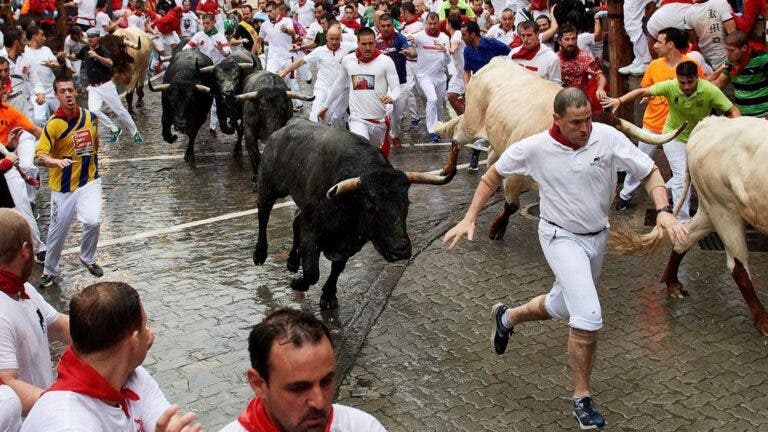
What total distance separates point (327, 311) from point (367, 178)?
126cm

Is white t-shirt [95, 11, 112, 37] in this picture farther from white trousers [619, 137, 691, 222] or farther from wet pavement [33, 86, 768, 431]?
white trousers [619, 137, 691, 222]

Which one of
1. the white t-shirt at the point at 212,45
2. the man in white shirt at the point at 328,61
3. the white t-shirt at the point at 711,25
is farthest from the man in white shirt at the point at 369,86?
the white t-shirt at the point at 212,45

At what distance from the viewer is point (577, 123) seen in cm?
636

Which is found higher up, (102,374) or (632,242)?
(102,374)

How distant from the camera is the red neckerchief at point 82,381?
3.47 m

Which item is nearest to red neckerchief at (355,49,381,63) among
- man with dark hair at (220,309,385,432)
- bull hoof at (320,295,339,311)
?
bull hoof at (320,295,339,311)

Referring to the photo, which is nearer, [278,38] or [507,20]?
[507,20]

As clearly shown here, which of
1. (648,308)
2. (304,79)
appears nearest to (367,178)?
(648,308)

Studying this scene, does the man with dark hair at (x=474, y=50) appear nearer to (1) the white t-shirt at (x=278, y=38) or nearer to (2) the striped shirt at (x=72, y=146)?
(1) the white t-shirt at (x=278, y=38)

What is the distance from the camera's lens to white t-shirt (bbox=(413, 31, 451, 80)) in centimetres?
1644

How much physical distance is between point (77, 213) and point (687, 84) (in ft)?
18.7

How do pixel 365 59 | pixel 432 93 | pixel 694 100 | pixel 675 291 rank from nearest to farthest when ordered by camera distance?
pixel 675 291
pixel 694 100
pixel 365 59
pixel 432 93

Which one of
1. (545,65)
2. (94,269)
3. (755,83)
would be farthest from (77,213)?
(755,83)

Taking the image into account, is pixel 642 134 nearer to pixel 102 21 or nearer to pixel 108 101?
pixel 108 101
